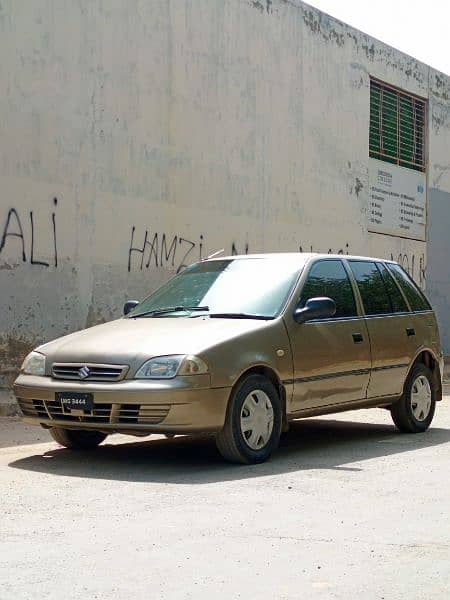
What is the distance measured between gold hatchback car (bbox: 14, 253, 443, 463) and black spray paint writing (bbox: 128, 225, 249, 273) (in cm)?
545

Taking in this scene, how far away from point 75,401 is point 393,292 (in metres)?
3.64

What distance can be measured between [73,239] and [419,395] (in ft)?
18.3

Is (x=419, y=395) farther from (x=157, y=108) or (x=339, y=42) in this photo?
(x=339, y=42)

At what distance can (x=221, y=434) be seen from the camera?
8031 mm

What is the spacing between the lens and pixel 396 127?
2272cm

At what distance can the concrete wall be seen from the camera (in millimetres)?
13516

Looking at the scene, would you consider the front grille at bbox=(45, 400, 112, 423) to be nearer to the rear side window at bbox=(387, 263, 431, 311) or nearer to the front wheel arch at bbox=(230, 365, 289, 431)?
the front wheel arch at bbox=(230, 365, 289, 431)

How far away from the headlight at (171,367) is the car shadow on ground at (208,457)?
0.70 meters

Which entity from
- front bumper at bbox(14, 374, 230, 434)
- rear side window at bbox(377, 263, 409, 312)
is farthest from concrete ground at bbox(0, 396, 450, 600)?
rear side window at bbox(377, 263, 409, 312)

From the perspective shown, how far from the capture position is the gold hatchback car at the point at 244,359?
7855 millimetres

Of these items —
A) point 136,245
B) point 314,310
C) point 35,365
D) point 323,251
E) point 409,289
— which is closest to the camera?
point 35,365

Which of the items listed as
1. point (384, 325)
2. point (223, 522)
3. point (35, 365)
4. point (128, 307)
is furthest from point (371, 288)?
point (223, 522)

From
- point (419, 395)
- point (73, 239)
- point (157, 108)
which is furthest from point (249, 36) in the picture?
point (419, 395)

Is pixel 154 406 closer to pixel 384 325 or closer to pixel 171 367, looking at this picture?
pixel 171 367
